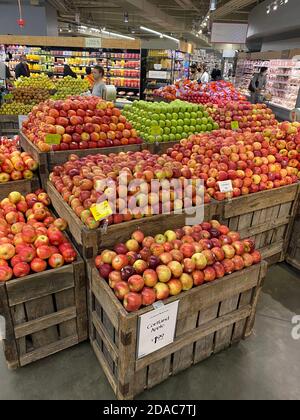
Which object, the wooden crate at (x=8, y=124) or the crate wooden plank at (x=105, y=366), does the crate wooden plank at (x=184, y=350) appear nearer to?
the crate wooden plank at (x=105, y=366)

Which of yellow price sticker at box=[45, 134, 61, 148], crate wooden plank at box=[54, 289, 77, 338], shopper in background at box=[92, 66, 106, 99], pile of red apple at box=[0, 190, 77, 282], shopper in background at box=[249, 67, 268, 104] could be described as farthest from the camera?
shopper in background at box=[249, 67, 268, 104]

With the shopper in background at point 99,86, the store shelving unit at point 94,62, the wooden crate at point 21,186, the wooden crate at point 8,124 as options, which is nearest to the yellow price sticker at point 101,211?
the wooden crate at point 21,186

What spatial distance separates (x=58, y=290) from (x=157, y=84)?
12154mm

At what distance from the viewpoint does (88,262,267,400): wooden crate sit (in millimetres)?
1857

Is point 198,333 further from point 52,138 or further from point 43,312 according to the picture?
point 52,138

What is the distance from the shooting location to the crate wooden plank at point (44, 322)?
2.06 meters

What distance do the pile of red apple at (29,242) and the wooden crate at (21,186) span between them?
33 cm

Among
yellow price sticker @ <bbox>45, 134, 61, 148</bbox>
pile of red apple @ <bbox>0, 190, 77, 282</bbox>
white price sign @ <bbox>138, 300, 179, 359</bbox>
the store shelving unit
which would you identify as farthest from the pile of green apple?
the store shelving unit

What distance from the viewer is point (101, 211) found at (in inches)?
81.0

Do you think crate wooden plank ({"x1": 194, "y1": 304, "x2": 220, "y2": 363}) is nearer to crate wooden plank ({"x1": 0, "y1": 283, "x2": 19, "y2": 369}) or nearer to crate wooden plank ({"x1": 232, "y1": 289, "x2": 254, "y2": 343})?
crate wooden plank ({"x1": 232, "y1": 289, "x2": 254, "y2": 343})

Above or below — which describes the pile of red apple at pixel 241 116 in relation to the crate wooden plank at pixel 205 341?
above

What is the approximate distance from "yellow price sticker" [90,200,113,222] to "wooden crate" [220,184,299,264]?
3.76 ft

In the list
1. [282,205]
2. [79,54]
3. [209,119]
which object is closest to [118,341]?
[282,205]

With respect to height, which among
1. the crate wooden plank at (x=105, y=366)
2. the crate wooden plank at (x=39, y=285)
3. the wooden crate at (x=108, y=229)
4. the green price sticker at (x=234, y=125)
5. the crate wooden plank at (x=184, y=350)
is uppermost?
the green price sticker at (x=234, y=125)
